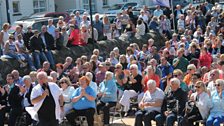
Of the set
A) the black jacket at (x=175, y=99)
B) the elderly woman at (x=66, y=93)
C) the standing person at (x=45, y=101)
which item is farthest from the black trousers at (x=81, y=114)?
the black jacket at (x=175, y=99)

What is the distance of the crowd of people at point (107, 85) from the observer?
11.4 metres

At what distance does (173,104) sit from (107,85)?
2.32 meters

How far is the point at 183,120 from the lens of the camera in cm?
1157

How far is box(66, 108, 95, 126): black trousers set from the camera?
40.8 ft

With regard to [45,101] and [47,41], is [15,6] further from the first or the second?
[45,101]

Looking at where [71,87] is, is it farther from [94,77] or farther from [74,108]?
[94,77]

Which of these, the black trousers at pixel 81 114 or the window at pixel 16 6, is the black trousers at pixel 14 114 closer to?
the black trousers at pixel 81 114

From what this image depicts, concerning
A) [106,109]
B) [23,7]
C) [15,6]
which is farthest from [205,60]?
[23,7]

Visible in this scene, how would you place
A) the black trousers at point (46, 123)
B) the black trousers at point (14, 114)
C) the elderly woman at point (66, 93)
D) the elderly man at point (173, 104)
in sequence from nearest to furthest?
the black trousers at point (46, 123) → the elderly man at point (173, 104) → the elderly woman at point (66, 93) → the black trousers at point (14, 114)

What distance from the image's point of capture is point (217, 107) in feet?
37.3

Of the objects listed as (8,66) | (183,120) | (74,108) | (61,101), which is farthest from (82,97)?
(8,66)

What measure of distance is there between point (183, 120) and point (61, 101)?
8.70ft

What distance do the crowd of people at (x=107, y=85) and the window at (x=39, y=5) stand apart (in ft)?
59.9

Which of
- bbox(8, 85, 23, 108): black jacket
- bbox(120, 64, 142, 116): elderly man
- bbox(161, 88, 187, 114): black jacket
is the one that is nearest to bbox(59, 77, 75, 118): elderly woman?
bbox(8, 85, 23, 108): black jacket
